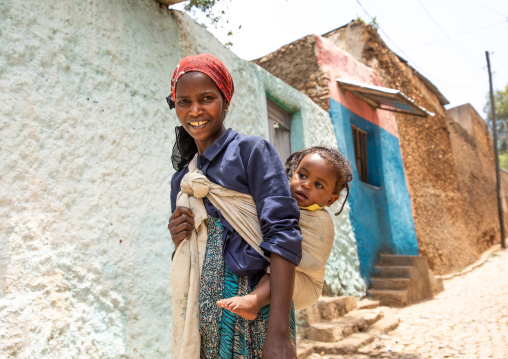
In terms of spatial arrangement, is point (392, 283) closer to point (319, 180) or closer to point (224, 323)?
point (319, 180)

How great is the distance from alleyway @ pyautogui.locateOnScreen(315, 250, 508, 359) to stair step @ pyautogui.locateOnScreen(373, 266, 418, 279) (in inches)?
19.3

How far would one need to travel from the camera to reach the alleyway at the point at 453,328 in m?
3.99

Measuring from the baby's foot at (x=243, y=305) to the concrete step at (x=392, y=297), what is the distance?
5763 mm

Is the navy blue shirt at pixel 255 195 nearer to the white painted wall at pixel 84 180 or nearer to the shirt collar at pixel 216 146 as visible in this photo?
the shirt collar at pixel 216 146

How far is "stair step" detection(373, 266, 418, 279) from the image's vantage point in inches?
261

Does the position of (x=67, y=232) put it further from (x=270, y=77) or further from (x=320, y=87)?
(x=320, y=87)

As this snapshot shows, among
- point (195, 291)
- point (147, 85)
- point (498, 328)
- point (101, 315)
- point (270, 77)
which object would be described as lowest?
point (498, 328)

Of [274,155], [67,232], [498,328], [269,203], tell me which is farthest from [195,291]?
[498,328]

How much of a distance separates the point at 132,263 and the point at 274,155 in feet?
5.94

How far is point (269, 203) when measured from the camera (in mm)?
1129

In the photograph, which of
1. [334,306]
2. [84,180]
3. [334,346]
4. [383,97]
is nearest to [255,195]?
[84,180]

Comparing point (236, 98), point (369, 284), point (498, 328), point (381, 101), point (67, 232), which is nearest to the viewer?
point (67, 232)

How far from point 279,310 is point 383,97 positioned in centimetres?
688

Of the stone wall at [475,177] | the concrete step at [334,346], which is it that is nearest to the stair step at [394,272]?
the concrete step at [334,346]
